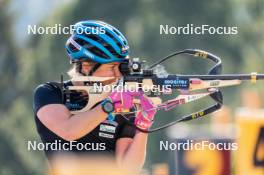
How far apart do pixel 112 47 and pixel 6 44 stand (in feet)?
64.7

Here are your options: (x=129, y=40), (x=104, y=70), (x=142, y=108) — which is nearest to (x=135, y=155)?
A: (x=142, y=108)

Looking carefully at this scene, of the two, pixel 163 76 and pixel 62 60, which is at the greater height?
pixel 62 60

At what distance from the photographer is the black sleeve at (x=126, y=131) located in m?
6.07

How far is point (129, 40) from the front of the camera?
81.7 ft

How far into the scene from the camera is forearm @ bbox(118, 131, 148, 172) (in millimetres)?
6020

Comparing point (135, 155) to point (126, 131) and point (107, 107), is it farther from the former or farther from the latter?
point (107, 107)

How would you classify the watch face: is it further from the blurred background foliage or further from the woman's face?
the blurred background foliage

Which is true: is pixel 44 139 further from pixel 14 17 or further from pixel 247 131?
pixel 14 17

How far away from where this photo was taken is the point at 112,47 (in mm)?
6039

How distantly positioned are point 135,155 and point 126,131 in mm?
152

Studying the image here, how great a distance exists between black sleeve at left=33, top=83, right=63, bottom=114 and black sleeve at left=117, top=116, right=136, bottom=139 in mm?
393

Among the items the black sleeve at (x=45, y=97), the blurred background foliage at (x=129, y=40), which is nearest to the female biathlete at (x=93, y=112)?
the black sleeve at (x=45, y=97)

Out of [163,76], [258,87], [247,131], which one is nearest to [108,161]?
[163,76]

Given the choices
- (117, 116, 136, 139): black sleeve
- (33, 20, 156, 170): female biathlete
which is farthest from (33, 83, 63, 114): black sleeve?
(117, 116, 136, 139): black sleeve
